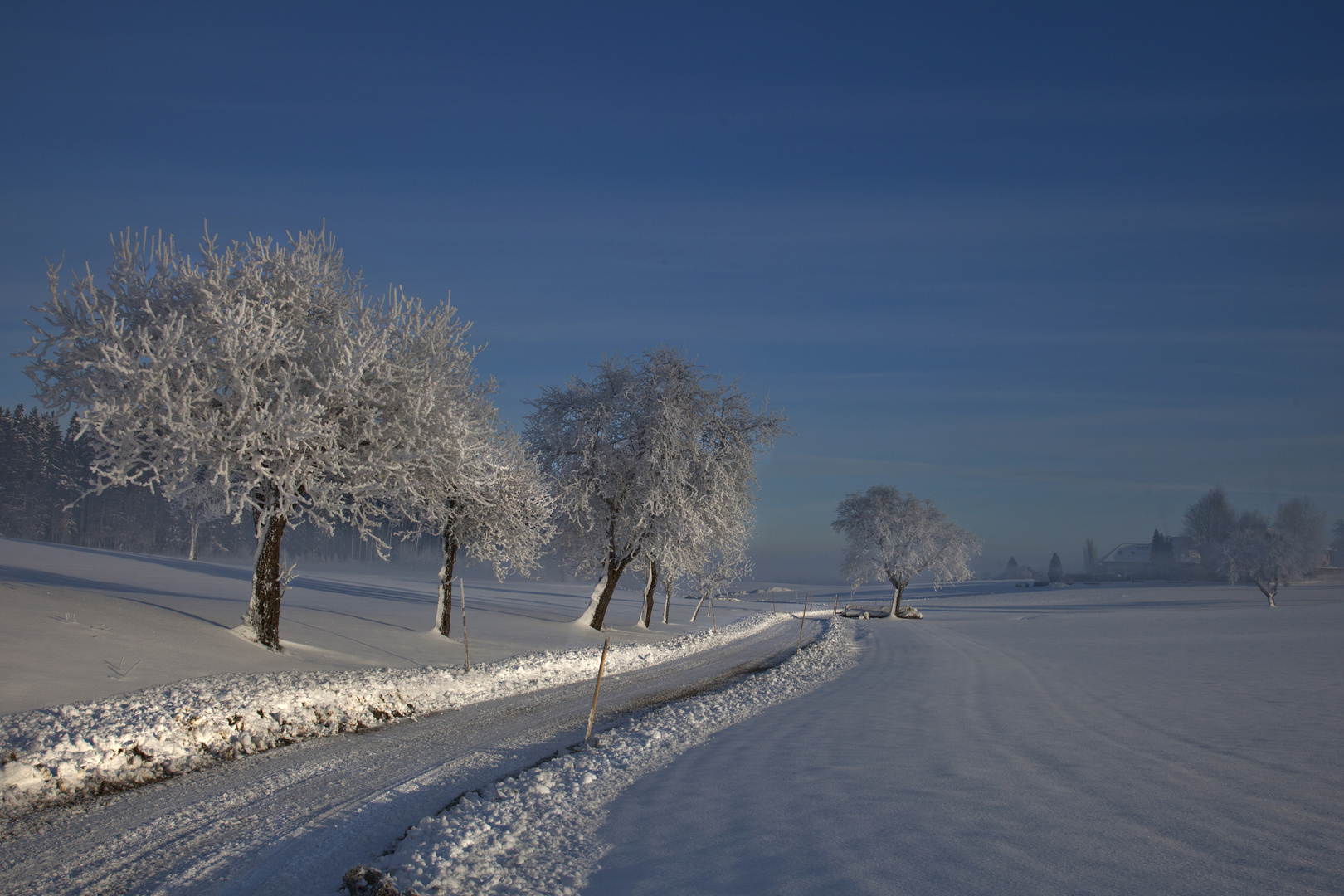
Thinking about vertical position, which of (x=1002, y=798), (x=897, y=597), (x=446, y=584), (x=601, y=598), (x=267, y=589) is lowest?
(x=897, y=597)

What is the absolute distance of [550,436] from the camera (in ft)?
94.2

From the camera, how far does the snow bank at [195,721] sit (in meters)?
7.22

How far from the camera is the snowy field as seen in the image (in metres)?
5.04

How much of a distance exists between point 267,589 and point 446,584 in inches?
303

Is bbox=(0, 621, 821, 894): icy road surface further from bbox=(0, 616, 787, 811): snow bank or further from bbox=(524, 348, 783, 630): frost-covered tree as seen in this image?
bbox=(524, 348, 783, 630): frost-covered tree

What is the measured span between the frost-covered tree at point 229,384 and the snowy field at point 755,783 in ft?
10.4

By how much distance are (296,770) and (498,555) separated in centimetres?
1497

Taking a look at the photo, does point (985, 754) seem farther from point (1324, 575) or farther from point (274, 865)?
point (1324, 575)

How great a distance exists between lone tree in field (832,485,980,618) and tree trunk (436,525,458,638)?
153ft

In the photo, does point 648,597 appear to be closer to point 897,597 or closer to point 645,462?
point 645,462

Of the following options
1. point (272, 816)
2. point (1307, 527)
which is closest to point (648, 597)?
point (272, 816)

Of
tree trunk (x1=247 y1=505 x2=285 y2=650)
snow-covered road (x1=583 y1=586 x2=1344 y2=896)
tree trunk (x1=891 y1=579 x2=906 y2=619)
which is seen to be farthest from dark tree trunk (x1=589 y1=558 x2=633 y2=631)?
tree trunk (x1=891 y1=579 x2=906 y2=619)

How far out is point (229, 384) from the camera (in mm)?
13719

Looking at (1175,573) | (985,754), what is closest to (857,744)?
(985,754)
